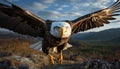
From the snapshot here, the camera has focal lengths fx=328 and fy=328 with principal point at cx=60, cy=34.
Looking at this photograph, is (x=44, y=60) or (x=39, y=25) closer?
(x=39, y=25)

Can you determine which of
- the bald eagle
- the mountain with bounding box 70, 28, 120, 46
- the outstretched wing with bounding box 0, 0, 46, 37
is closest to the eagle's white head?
the bald eagle

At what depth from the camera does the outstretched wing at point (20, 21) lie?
30.6 ft

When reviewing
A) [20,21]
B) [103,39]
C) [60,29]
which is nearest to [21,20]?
[20,21]

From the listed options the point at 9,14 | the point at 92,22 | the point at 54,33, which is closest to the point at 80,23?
the point at 92,22

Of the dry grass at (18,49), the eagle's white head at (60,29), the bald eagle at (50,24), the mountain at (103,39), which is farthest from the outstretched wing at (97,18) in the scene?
the mountain at (103,39)

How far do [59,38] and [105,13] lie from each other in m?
2.40

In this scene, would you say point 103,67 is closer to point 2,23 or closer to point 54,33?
point 54,33

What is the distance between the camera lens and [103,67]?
8328 mm

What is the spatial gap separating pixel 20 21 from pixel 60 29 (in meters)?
1.93

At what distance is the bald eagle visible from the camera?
338 inches

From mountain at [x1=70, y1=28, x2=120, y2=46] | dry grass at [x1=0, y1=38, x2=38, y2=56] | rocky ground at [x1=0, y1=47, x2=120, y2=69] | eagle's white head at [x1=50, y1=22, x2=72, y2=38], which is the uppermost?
eagle's white head at [x1=50, y1=22, x2=72, y2=38]

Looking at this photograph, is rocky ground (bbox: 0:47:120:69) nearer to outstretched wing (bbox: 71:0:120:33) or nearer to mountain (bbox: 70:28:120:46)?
outstretched wing (bbox: 71:0:120:33)

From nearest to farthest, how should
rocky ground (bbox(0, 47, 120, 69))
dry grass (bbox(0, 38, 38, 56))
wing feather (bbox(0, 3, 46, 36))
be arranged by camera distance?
rocky ground (bbox(0, 47, 120, 69)) < wing feather (bbox(0, 3, 46, 36)) < dry grass (bbox(0, 38, 38, 56))

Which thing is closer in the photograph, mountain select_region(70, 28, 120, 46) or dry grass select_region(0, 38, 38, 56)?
dry grass select_region(0, 38, 38, 56)
